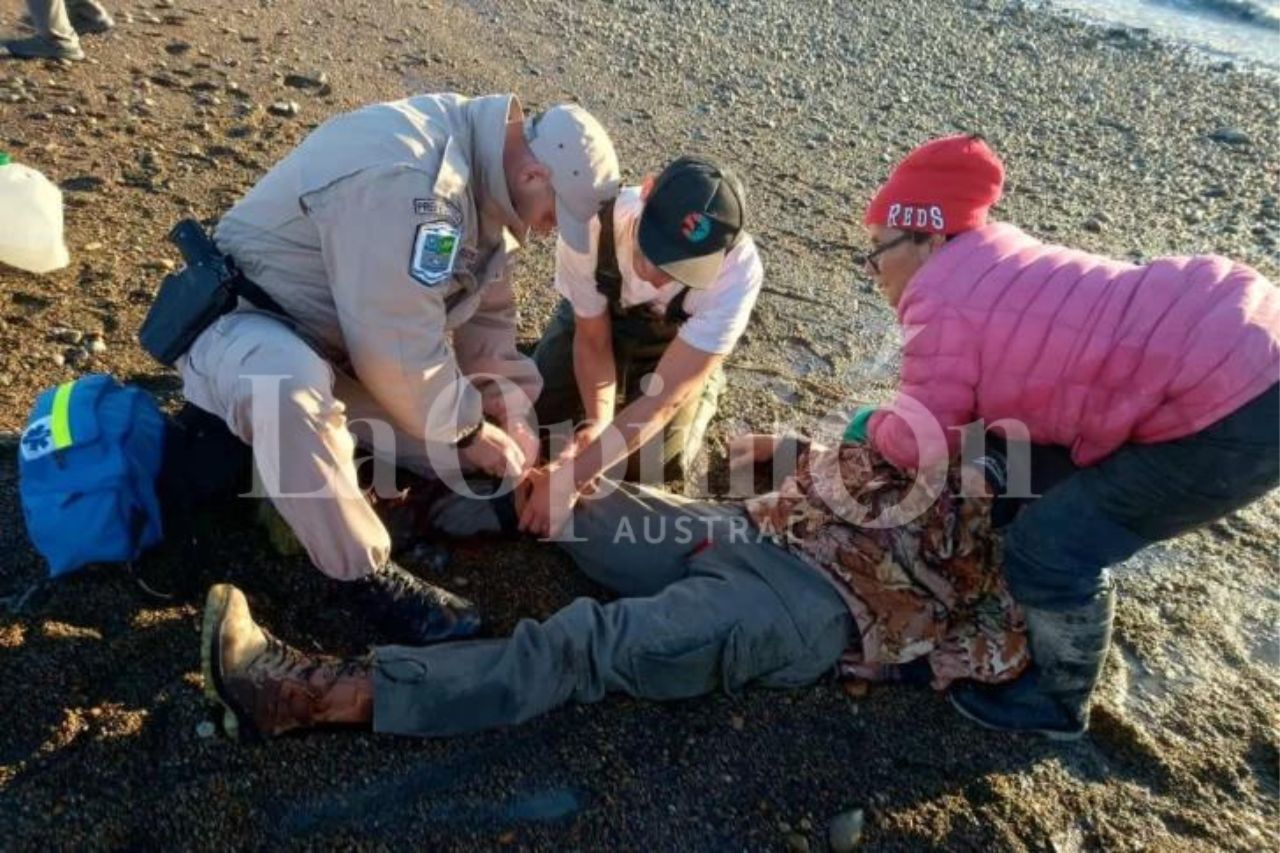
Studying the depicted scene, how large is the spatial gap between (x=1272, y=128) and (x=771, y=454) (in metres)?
6.21

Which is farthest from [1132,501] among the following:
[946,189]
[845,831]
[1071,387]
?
[845,831]

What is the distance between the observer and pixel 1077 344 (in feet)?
8.84

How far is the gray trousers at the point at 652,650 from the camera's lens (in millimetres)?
2613

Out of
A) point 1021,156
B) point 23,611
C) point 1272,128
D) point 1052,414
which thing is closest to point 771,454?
point 1052,414

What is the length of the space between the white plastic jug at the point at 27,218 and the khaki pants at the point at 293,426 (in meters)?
1.50

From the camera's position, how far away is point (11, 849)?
2217 millimetres

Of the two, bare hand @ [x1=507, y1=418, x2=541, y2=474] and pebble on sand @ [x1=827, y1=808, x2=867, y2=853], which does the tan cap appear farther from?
pebble on sand @ [x1=827, y1=808, x2=867, y2=853]

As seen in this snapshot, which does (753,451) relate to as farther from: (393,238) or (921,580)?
(393,238)

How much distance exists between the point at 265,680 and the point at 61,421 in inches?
35.6

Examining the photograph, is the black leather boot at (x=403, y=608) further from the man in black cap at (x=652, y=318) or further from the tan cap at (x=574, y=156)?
the tan cap at (x=574, y=156)

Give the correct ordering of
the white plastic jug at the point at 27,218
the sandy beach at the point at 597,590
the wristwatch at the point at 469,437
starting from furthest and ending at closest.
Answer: the white plastic jug at the point at 27,218
the wristwatch at the point at 469,437
the sandy beach at the point at 597,590

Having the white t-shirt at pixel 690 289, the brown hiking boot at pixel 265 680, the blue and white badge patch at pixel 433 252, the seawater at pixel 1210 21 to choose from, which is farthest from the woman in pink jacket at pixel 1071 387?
the seawater at pixel 1210 21

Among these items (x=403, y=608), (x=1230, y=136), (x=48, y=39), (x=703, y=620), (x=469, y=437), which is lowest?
(x=403, y=608)

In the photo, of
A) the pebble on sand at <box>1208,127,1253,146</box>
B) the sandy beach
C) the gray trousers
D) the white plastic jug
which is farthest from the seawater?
the white plastic jug
